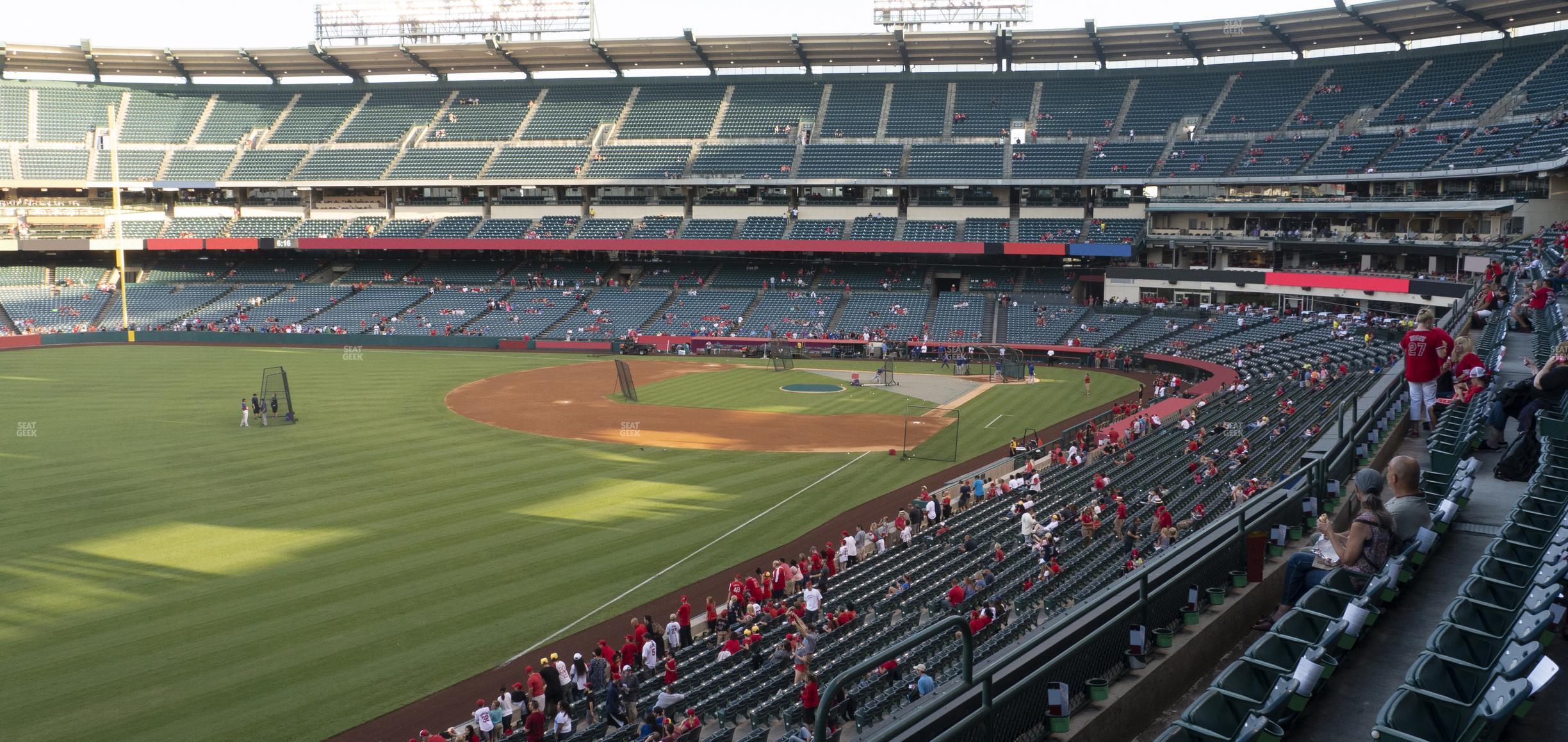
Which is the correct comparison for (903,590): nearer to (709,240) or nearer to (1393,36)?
(709,240)

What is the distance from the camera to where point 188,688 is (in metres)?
16.5

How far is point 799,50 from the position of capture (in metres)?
78.8

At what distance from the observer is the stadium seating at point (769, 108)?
80688 mm

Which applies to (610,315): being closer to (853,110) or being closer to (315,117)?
(853,110)

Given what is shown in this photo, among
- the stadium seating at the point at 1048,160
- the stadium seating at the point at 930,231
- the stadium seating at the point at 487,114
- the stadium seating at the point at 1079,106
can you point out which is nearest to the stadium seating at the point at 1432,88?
the stadium seating at the point at 1079,106

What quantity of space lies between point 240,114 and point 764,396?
6600 centimetres

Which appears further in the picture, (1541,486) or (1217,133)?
(1217,133)

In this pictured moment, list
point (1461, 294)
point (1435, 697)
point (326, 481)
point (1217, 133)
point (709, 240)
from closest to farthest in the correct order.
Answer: point (1435, 697), point (326, 481), point (1461, 294), point (1217, 133), point (709, 240)

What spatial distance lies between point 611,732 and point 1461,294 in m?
47.1

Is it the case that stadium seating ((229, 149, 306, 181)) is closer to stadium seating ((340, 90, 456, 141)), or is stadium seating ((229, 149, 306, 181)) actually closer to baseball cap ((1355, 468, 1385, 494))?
stadium seating ((340, 90, 456, 141))

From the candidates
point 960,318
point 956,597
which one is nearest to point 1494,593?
point 956,597

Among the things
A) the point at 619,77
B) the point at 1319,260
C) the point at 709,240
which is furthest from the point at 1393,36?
the point at 619,77

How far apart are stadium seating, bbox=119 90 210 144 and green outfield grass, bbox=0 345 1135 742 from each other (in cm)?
4842

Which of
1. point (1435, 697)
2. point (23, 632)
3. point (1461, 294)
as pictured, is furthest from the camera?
point (1461, 294)
